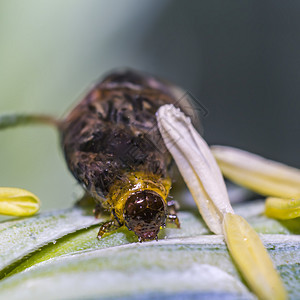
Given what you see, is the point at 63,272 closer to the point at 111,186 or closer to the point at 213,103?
the point at 111,186

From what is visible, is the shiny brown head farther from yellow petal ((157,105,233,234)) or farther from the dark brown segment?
yellow petal ((157,105,233,234))

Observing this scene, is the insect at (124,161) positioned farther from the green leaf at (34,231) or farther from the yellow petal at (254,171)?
the yellow petal at (254,171)

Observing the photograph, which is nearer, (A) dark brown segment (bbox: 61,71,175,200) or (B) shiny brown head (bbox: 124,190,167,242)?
(B) shiny brown head (bbox: 124,190,167,242)

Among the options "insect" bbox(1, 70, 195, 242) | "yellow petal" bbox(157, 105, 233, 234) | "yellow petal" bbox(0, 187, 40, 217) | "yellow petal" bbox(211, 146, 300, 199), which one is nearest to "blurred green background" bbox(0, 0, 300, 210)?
"yellow petal" bbox(211, 146, 300, 199)

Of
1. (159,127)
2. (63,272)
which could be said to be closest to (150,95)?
(159,127)

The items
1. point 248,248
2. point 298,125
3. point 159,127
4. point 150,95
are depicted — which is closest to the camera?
point 248,248

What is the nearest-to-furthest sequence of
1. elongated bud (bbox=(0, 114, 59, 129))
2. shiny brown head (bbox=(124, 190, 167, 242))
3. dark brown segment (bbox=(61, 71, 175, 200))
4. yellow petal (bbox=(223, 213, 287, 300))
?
yellow petal (bbox=(223, 213, 287, 300)) < shiny brown head (bbox=(124, 190, 167, 242)) < dark brown segment (bbox=(61, 71, 175, 200)) < elongated bud (bbox=(0, 114, 59, 129))
